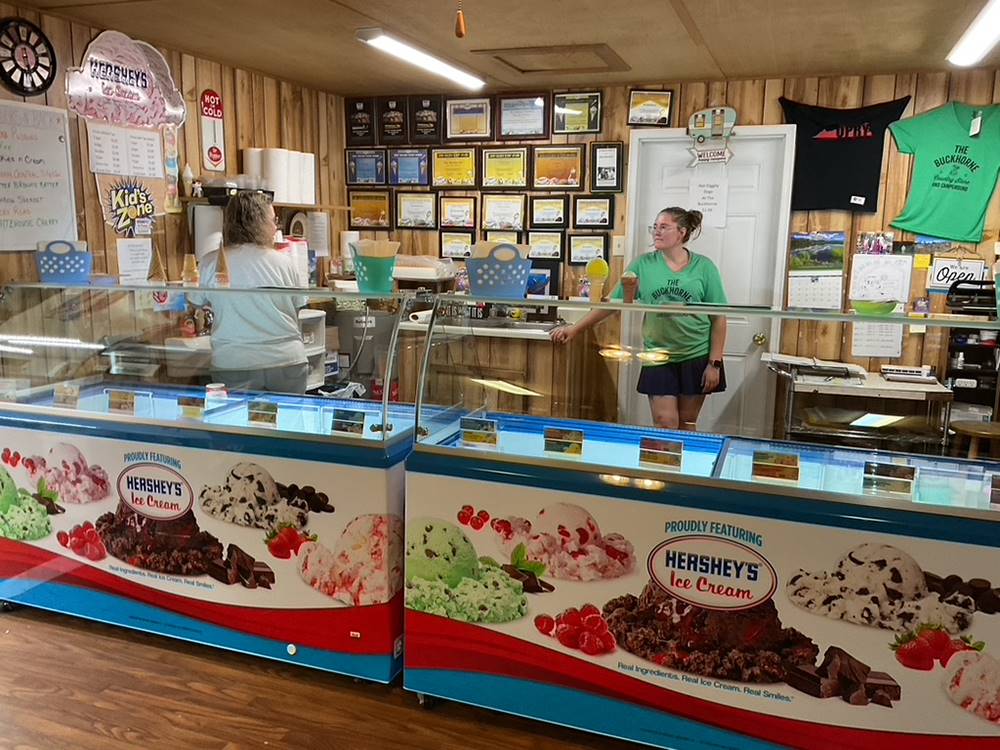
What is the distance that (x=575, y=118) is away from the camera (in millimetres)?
5582

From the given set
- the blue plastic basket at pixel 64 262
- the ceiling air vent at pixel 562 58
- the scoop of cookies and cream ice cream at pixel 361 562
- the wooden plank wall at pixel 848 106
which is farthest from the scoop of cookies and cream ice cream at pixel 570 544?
the wooden plank wall at pixel 848 106

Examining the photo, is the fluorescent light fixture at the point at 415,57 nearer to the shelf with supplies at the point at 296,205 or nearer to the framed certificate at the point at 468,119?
the framed certificate at the point at 468,119

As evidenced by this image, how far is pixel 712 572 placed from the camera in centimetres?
216

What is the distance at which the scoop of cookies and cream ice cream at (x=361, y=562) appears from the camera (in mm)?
2527

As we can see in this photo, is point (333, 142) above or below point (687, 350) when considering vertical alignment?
above

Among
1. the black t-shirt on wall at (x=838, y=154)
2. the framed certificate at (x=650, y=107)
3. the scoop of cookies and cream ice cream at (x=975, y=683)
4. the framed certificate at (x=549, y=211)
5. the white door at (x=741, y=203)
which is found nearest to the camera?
the scoop of cookies and cream ice cream at (x=975, y=683)

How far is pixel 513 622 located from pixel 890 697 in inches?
40.0

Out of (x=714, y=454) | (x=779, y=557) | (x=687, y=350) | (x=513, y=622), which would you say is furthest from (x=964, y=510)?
(x=513, y=622)

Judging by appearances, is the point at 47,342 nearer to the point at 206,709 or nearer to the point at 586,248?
the point at 206,709

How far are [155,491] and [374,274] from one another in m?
1.08

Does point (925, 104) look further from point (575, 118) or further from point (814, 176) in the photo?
point (575, 118)

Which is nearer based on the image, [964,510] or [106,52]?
[964,510]

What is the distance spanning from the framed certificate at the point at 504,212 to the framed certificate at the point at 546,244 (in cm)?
13

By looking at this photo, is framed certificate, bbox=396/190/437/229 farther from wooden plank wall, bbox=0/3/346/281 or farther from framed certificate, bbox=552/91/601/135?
framed certificate, bbox=552/91/601/135
